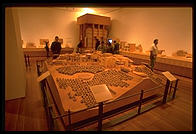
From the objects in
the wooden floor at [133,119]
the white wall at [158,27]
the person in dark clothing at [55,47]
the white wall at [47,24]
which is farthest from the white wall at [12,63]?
the white wall at [47,24]

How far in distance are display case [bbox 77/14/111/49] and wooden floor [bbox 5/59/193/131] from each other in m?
7.86

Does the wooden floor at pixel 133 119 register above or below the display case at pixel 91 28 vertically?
below

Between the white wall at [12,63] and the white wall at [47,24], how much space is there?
7.35 metres

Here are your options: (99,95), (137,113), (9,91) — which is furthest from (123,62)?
(9,91)

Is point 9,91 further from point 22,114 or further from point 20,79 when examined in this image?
point 22,114

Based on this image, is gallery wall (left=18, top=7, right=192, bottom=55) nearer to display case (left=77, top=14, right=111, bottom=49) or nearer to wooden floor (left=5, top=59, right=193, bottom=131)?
display case (left=77, top=14, right=111, bottom=49)

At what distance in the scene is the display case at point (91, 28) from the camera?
9734 mm

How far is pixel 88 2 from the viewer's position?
40.4 inches

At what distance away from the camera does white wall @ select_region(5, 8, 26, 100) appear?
8.37 ft

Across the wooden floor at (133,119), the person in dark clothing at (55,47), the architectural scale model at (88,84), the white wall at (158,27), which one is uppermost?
the white wall at (158,27)

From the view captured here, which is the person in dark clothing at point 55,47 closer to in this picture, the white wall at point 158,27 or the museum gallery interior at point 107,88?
the museum gallery interior at point 107,88

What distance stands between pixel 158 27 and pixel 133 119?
6.67 meters

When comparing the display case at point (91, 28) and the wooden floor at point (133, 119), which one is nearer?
the wooden floor at point (133, 119)

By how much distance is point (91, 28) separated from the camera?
32.9 ft
